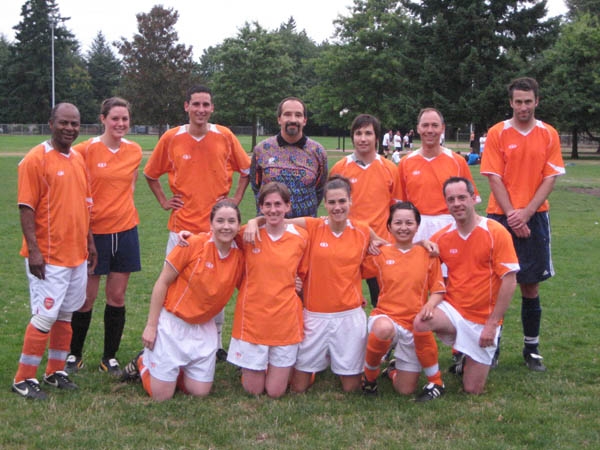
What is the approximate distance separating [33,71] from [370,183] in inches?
2955

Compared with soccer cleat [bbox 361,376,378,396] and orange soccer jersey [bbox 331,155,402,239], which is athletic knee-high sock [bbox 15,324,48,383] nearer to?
soccer cleat [bbox 361,376,378,396]

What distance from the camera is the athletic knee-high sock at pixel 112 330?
5.71 metres

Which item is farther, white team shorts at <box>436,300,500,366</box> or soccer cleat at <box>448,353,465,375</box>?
soccer cleat at <box>448,353,465,375</box>

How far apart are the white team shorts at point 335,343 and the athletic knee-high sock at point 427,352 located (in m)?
0.45

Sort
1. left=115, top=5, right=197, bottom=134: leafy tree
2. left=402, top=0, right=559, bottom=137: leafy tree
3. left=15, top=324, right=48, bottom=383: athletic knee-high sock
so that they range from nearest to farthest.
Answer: left=15, top=324, right=48, bottom=383: athletic knee-high sock → left=402, top=0, right=559, bottom=137: leafy tree → left=115, top=5, right=197, bottom=134: leafy tree

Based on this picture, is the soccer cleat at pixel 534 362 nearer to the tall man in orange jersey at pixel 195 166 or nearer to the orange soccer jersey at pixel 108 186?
the tall man in orange jersey at pixel 195 166

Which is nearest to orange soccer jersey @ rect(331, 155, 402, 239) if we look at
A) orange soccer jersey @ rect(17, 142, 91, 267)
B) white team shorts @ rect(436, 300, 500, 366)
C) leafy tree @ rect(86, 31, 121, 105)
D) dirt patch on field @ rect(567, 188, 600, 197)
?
white team shorts @ rect(436, 300, 500, 366)

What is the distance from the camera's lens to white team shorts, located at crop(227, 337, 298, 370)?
509 cm

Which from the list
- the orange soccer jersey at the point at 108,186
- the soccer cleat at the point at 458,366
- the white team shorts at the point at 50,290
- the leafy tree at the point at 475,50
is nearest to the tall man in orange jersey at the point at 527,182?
the soccer cleat at the point at 458,366

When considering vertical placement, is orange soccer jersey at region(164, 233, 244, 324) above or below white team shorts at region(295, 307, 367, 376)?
above

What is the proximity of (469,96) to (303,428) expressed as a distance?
3741 centimetres

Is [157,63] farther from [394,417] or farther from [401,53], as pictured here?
[394,417]

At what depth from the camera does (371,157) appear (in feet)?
19.0

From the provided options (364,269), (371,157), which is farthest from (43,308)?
(371,157)
